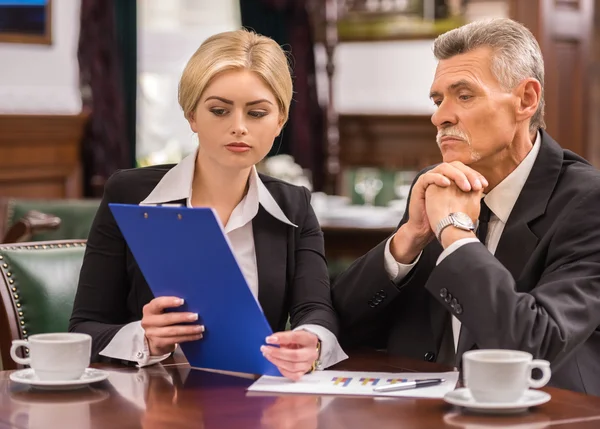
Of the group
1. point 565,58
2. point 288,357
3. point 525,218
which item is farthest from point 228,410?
point 565,58

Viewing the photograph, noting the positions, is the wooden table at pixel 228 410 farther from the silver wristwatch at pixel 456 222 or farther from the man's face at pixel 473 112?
the man's face at pixel 473 112

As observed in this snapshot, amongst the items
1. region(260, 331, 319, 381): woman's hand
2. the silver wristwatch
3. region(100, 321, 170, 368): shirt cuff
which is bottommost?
region(100, 321, 170, 368): shirt cuff

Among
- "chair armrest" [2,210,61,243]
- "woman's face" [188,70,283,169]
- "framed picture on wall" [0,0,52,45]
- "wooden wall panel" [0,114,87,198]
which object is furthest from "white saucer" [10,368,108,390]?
"framed picture on wall" [0,0,52,45]

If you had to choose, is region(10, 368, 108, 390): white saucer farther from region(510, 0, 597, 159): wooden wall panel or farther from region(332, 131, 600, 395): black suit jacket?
region(510, 0, 597, 159): wooden wall panel

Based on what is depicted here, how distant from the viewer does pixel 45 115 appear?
626 centimetres

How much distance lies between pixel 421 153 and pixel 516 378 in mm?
6699

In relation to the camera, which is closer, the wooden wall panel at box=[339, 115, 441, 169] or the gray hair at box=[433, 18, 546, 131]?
the gray hair at box=[433, 18, 546, 131]

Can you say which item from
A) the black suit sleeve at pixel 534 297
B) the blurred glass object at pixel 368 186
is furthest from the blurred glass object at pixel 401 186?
the black suit sleeve at pixel 534 297

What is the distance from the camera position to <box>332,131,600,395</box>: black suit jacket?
1795 mm

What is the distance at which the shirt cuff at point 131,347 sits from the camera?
1923 mm

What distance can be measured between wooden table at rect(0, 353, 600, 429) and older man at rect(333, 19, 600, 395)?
0.92ft

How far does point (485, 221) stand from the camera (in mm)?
2129

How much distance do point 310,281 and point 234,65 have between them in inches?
18.1

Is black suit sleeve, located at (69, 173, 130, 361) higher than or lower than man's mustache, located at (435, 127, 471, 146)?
lower
